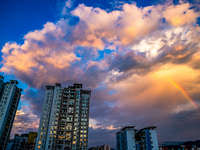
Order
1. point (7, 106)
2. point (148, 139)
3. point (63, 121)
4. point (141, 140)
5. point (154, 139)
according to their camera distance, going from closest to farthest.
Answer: point (63, 121)
point (7, 106)
point (154, 139)
point (148, 139)
point (141, 140)

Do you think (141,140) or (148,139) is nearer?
(148,139)

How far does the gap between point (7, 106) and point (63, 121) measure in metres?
44.7

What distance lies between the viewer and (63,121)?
95.7 meters

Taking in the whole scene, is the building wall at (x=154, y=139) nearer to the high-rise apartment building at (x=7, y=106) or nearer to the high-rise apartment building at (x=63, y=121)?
the high-rise apartment building at (x=63, y=121)

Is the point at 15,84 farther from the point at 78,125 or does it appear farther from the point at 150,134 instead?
the point at 150,134

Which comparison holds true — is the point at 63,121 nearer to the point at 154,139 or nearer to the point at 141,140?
the point at 141,140

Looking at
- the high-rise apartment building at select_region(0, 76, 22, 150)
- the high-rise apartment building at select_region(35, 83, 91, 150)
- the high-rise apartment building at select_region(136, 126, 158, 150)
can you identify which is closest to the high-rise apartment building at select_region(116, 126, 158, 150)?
the high-rise apartment building at select_region(136, 126, 158, 150)

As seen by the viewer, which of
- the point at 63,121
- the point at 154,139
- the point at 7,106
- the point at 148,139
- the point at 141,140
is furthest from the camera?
Answer: the point at 141,140

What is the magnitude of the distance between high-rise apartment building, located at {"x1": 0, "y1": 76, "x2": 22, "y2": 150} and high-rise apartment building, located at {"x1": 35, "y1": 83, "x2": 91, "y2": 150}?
90.7 feet

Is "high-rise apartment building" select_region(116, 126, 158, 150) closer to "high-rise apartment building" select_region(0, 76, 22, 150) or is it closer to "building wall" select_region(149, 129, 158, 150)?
"building wall" select_region(149, 129, 158, 150)

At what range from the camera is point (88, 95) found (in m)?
118

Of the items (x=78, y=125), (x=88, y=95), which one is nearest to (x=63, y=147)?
(x=78, y=125)

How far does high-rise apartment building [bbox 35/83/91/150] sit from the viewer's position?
90.1 meters

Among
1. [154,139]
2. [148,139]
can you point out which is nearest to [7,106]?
[148,139]
